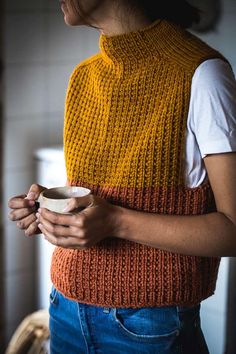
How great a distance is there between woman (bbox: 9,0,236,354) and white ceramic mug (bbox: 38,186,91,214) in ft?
0.05

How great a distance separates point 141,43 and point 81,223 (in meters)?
0.28

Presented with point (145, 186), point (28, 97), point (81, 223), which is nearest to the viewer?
point (81, 223)

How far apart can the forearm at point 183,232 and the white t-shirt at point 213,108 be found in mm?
89

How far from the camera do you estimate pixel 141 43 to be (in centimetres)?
84

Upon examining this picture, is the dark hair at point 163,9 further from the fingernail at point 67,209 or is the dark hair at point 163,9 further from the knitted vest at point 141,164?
the fingernail at point 67,209

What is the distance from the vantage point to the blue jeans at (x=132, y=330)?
0.81 metres

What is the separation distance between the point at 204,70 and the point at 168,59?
0.07 meters

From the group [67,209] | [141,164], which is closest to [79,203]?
[67,209]

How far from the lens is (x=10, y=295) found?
6.77 ft

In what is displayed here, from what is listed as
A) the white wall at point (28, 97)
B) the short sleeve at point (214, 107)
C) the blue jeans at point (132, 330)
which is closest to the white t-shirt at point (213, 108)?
the short sleeve at point (214, 107)

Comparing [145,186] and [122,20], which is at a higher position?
[122,20]

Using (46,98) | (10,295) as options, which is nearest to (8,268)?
(10,295)

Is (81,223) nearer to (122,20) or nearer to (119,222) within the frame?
(119,222)

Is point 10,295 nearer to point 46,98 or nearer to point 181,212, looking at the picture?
point 46,98
